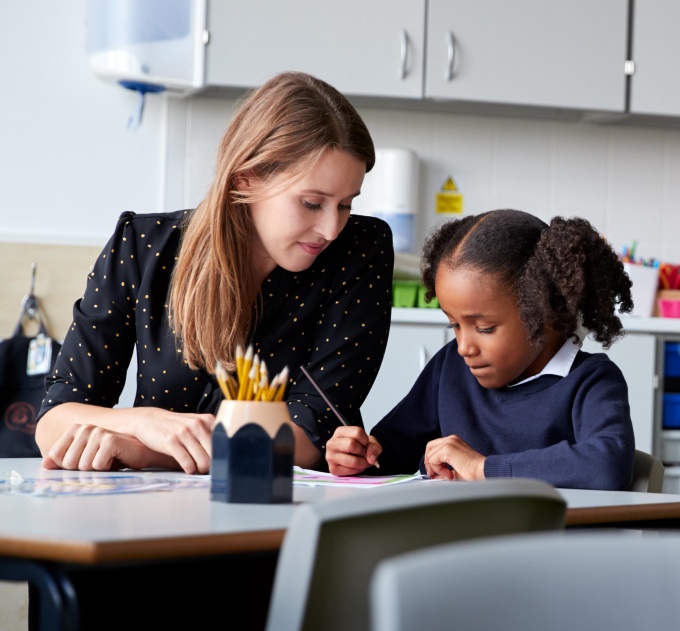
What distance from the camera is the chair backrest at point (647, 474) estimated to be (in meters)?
1.52

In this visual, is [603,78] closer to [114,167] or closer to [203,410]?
[114,167]

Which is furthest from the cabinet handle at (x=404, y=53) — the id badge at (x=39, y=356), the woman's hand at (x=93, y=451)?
the woman's hand at (x=93, y=451)

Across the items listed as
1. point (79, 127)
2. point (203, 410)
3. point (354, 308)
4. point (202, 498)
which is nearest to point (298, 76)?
point (354, 308)

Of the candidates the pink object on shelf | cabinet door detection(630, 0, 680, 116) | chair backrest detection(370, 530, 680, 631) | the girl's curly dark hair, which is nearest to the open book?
the girl's curly dark hair

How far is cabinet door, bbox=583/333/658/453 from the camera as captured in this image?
319 centimetres

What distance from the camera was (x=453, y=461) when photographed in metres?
1.43

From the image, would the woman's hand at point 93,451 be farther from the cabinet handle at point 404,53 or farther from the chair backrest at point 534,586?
the cabinet handle at point 404,53

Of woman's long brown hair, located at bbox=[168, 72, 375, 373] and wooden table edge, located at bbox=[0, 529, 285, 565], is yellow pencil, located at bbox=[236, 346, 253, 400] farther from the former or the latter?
woman's long brown hair, located at bbox=[168, 72, 375, 373]

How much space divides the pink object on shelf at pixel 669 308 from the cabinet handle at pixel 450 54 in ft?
3.20

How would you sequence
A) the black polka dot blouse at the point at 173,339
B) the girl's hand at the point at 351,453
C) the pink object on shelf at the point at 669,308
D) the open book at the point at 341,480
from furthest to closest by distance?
1. the pink object on shelf at the point at 669,308
2. the black polka dot blouse at the point at 173,339
3. the girl's hand at the point at 351,453
4. the open book at the point at 341,480

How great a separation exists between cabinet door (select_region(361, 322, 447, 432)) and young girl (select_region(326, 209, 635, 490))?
1.25 meters

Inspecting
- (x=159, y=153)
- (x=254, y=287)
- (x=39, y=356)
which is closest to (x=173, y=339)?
(x=254, y=287)

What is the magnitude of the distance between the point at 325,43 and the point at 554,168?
0.99 meters

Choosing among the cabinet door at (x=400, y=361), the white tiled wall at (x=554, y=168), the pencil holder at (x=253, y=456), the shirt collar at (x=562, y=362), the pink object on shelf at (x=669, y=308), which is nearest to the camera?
the pencil holder at (x=253, y=456)
